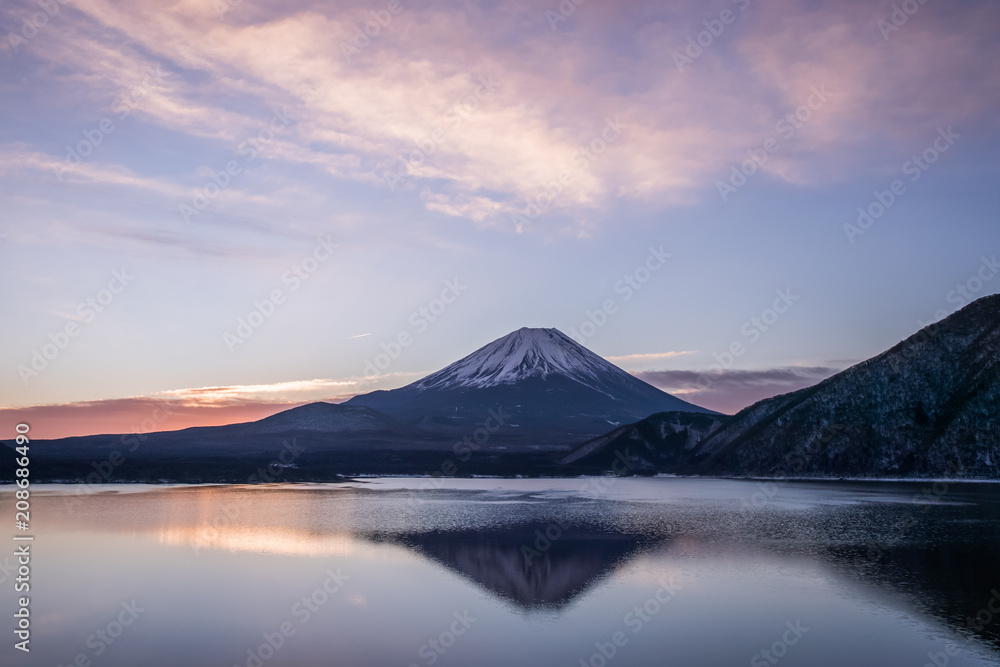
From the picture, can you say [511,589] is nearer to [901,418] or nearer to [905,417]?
[901,418]

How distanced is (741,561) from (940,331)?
127341 mm

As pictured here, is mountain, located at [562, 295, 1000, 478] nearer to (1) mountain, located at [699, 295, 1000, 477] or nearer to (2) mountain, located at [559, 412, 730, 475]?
(1) mountain, located at [699, 295, 1000, 477]

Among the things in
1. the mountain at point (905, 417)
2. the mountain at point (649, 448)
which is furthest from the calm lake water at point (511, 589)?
the mountain at point (649, 448)

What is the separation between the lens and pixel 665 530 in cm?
5875

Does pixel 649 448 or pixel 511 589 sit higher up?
pixel 649 448

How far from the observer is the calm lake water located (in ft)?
86.6

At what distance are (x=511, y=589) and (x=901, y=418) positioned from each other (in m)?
121

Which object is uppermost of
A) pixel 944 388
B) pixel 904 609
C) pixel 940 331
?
pixel 940 331

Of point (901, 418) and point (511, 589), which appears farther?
point (901, 418)

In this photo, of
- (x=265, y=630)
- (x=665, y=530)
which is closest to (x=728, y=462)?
(x=665, y=530)

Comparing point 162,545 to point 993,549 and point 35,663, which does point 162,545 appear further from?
point 993,549

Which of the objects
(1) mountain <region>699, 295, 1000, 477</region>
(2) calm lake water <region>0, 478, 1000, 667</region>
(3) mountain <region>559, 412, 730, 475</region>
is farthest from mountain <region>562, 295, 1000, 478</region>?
(2) calm lake water <region>0, 478, 1000, 667</region>

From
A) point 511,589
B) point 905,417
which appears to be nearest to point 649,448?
point 905,417

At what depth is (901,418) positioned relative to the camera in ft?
443
